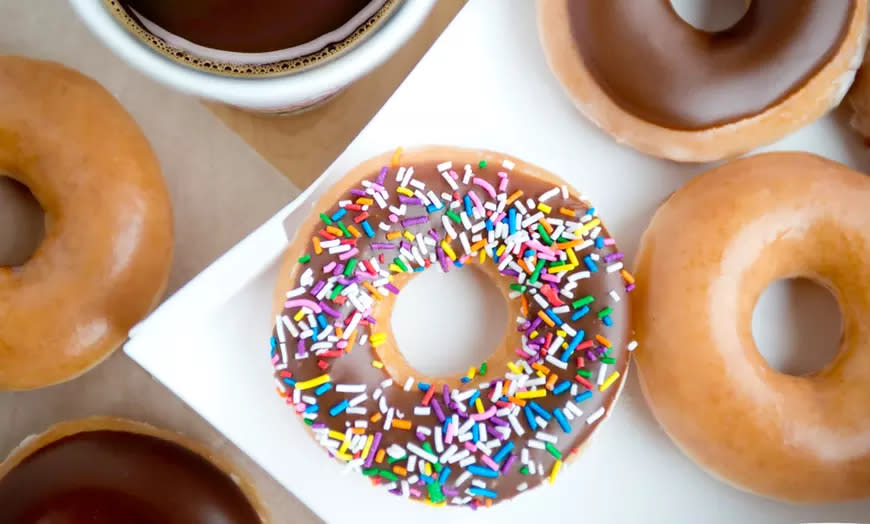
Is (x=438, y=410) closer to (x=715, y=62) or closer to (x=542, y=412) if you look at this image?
(x=542, y=412)

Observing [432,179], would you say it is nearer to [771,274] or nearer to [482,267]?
[482,267]

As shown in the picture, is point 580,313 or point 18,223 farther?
point 18,223

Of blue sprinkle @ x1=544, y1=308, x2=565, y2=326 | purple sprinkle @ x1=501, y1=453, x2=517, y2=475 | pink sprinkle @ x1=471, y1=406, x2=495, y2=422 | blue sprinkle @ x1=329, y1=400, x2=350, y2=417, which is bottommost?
blue sprinkle @ x1=329, y1=400, x2=350, y2=417

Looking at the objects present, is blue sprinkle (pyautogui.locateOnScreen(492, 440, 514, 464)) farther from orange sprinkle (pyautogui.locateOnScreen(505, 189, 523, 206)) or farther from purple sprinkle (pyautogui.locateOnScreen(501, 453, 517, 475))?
orange sprinkle (pyautogui.locateOnScreen(505, 189, 523, 206))

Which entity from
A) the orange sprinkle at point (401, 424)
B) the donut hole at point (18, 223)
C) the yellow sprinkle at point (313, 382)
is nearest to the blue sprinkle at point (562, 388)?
the orange sprinkle at point (401, 424)

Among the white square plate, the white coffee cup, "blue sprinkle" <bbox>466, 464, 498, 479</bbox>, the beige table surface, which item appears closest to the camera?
the white coffee cup

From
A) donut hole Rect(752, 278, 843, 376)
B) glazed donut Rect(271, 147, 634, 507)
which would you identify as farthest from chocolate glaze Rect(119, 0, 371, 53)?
donut hole Rect(752, 278, 843, 376)

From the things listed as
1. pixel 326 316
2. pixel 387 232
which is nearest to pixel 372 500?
pixel 326 316

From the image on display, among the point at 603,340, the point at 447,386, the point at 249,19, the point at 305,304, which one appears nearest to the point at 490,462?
the point at 447,386
